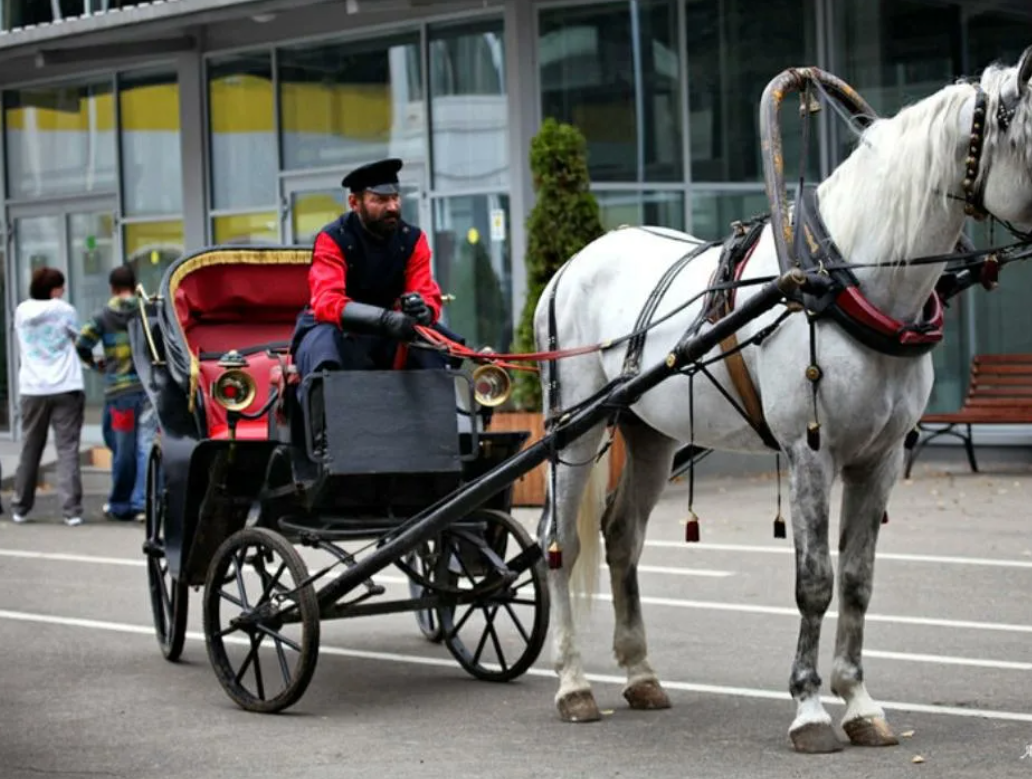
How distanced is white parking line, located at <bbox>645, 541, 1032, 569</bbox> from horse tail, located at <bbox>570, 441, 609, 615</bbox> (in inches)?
156

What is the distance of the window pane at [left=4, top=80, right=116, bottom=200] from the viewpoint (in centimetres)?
2436

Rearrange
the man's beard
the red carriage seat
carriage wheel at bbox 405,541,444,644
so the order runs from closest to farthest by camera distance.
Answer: the man's beard → carriage wheel at bbox 405,541,444,644 → the red carriage seat

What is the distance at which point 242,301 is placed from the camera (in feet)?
34.6

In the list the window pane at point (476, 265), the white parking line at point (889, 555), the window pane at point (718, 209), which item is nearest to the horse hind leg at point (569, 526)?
the white parking line at point (889, 555)

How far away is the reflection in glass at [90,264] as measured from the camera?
24.1 meters

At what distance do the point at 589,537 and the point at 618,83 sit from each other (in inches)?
447

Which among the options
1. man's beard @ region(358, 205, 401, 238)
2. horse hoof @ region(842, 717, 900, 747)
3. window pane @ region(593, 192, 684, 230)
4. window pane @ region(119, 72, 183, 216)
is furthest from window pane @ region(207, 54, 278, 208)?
horse hoof @ region(842, 717, 900, 747)

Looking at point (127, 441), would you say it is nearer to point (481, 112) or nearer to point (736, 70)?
point (481, 112)

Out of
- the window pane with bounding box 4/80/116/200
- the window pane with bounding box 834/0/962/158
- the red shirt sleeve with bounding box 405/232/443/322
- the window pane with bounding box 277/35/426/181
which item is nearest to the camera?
the red shirt sleeve with bounding box 405/232/443/322

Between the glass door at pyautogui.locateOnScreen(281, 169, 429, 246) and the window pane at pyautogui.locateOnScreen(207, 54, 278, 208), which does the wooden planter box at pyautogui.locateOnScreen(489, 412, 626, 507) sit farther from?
the window pane at pyautogui.locateOnScreen(207, 54, 278, 208)

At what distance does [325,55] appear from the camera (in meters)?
21.6

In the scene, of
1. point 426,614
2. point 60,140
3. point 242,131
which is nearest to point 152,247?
point 242,131

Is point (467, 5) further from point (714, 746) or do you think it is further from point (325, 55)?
point (714, 746)

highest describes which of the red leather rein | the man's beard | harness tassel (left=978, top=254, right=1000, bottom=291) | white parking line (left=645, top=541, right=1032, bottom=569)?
the man's beard
